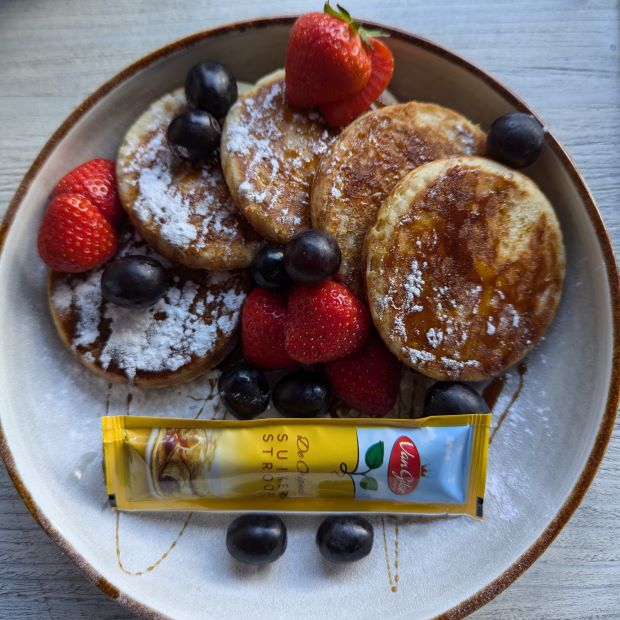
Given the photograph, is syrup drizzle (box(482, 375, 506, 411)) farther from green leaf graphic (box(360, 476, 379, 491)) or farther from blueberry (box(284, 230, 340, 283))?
blueberry (box(284, 230, 340, 283))

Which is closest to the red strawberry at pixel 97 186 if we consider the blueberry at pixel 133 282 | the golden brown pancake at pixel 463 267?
the blueberry at pixel 133 282

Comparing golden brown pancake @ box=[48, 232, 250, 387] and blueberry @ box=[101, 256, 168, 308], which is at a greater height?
blueberry @ box=[101, 256, 168, 308]

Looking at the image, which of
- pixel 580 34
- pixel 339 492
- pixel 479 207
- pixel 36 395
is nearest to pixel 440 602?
pixel 339 492

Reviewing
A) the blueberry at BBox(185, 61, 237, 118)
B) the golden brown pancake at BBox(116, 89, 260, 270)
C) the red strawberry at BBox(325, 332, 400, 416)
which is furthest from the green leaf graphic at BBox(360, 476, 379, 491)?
the blueberry at BBox(185, 61, 237, 118)

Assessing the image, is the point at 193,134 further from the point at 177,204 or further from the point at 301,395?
the point at 301,395

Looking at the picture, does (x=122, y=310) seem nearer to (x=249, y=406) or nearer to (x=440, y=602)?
(x=249, y=406)
